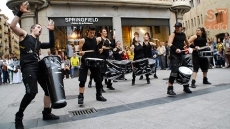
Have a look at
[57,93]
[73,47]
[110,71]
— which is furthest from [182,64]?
[73,47]

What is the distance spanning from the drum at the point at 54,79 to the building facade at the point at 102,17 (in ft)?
32.3

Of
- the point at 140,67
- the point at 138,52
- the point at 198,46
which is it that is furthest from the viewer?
the point at 138,52

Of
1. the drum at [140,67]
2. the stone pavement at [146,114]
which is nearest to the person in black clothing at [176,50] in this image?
the stone pavement at [146,114]

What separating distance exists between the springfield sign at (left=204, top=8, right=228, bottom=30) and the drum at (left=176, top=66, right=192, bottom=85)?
98.8 feet

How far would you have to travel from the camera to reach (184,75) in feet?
21.1

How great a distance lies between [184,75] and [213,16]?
1251 inches

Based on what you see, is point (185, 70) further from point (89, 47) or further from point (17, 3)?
point (17, 3)

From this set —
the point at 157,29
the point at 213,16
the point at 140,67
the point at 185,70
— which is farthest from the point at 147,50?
the point at 213,16

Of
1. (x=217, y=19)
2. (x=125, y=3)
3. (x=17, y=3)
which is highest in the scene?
(x=217, y=19)

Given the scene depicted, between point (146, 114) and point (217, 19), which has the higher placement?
point (217, 19)

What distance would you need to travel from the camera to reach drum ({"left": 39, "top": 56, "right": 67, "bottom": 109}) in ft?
13.9

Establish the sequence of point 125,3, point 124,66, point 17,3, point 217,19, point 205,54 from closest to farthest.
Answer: point 205,54 → point 124,66 → point 17,3 → point 125,3 → point 217,19

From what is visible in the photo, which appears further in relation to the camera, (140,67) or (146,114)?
(140,67)

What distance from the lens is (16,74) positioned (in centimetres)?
1490
